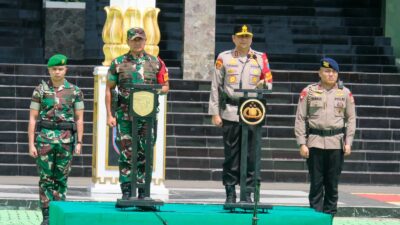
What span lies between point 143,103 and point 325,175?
9.69ft

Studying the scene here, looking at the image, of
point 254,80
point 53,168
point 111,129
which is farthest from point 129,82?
point 111,129

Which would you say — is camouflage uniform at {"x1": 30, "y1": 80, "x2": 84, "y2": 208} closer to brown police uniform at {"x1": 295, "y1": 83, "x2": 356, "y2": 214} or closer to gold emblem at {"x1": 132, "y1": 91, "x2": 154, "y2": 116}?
gold emblem at {"x1": 132, "y1": 91, "x2": 154, "y2": 116}

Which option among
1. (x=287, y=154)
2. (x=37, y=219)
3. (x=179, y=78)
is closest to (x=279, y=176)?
(x=287, y=154)

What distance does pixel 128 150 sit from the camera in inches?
588

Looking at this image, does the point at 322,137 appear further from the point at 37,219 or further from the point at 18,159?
the point at 18,159

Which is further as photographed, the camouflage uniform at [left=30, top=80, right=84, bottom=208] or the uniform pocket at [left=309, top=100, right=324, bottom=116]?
the uniform pocket at [left=309, top=100, right=324, bottom=116]

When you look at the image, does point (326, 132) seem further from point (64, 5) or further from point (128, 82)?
point (64, 5)

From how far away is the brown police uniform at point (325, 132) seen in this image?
15.5 metres

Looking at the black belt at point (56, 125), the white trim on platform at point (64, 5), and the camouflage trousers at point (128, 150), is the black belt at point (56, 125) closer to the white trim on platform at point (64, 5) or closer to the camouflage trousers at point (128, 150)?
the camouflage trousers at point (128, 150)

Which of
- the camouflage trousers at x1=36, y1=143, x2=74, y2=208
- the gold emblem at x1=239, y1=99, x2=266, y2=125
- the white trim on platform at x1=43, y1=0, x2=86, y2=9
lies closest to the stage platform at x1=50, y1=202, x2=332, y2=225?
the gold emblem at x1=239, y1=99, x2=266, y2=125

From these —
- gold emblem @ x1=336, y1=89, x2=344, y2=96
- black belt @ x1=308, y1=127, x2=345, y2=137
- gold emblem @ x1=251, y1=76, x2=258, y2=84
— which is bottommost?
black belt @ x1=308, y1=127, x2=345, y2=137

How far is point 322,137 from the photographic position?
15516mm

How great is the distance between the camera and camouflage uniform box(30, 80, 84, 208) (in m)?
15.2

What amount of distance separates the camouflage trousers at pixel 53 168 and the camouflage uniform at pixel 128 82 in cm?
64
